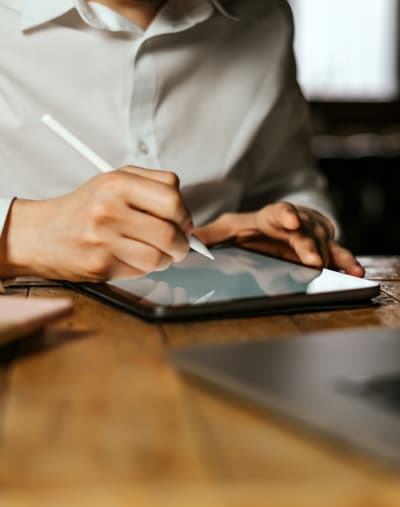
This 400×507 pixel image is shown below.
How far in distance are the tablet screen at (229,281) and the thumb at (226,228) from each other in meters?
0.16

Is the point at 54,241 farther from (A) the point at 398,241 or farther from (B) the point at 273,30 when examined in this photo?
(A) the point at 398,241

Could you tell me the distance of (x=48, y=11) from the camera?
3.88ft

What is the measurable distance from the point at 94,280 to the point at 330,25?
4022 millimetres

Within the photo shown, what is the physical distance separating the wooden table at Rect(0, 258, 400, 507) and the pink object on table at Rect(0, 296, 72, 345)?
1cm

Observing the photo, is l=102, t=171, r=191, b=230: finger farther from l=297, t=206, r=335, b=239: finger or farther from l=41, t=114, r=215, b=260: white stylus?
l=297, t=206, r=335, b=239: finger

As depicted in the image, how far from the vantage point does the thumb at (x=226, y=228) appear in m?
1.05

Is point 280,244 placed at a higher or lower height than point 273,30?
lower

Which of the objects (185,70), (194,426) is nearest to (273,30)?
(185,70)

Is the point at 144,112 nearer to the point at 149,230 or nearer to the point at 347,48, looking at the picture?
the point at 149,230

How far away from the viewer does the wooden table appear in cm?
33

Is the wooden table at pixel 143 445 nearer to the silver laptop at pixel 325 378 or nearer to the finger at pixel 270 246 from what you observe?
the silver laptop at pixel 325 378

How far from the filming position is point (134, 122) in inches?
48.9

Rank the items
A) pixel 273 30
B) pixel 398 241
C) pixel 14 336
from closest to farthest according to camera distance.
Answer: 1. pixel 14 336
2. pixel 273 30
3. pixel 398 241

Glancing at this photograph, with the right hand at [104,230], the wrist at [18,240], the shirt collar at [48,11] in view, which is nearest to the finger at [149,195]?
the right hand at [104,230]
